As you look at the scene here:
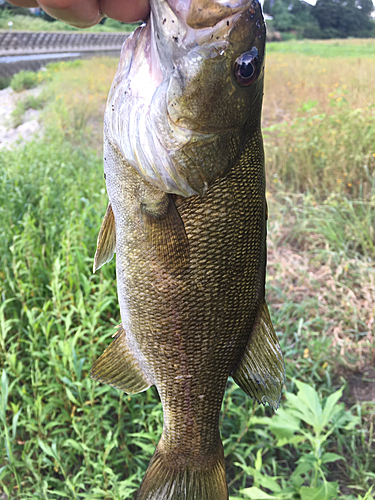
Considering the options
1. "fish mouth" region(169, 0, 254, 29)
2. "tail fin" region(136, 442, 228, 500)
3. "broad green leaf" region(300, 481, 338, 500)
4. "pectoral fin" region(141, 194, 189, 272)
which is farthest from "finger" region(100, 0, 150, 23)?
"broad green leaf" region(300, 481, 338, 500)

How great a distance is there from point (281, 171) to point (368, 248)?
1.71 metres

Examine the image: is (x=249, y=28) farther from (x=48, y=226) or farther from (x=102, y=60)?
(x=102, y=60)

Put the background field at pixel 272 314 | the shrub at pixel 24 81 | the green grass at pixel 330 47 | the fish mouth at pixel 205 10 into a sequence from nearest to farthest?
1. the fish mouth at pixel 205 10
2. the background field at pixel 272 314
3. the shrub at pixel 24 81
4. the green grass at pixel 330 47

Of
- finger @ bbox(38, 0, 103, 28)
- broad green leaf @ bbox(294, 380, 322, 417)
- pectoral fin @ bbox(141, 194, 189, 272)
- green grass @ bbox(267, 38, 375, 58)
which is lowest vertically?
broad green leaf @ bbox(294, 380, 322, 417)

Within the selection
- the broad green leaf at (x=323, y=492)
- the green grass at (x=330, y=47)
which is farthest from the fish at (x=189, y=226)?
the green grass at (x=330, y=47)

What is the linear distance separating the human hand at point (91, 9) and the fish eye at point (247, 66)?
243 mm

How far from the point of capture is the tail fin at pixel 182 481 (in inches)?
41.7

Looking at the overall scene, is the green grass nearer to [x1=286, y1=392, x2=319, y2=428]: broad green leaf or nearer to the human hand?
[x1=286, y1=392, x2=319, y2=428]: broad green leaf

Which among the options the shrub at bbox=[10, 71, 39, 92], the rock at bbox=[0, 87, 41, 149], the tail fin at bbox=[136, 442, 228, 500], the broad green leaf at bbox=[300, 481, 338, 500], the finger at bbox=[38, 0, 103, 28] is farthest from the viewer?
the shrub at bbox=[10, 71, 39, 92]

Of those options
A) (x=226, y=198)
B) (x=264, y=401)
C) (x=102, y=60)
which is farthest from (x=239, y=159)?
(x=102, y=60)

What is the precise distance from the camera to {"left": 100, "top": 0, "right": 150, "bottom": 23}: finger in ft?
2.60

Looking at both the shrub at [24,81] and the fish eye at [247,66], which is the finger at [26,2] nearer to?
the fish eye at [247,66]

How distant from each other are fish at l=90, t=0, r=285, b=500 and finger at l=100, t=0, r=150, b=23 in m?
0.03

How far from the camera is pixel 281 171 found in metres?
4.77
